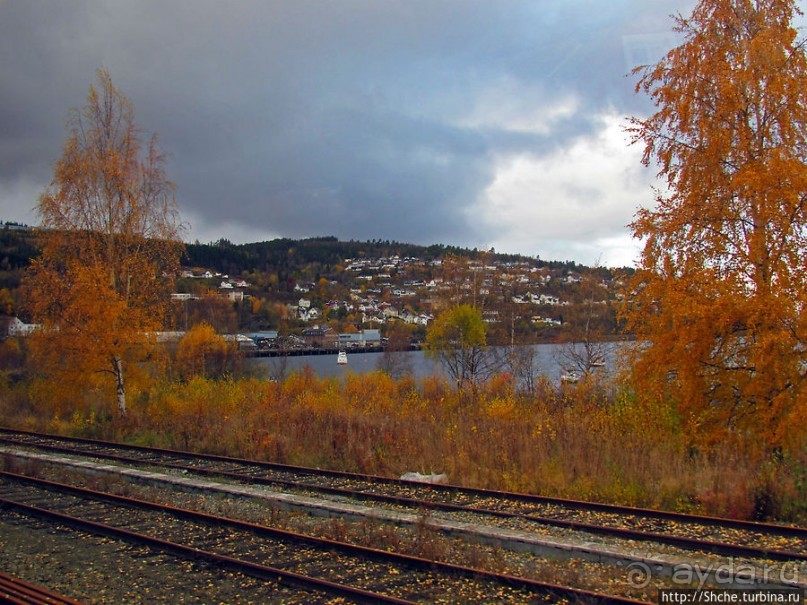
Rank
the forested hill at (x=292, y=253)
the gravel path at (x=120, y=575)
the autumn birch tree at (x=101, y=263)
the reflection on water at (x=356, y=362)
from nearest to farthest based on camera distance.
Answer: the gravel path at (x=120, y=575) < the autumn birch tree at (x=101, y=263) < the reflection on water at (x=356, y=362) < the forested hill at (x=292, y=253)

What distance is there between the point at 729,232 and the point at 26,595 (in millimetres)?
12819

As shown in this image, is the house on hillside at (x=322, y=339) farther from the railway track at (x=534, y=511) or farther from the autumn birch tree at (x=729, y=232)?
the autumn birch tree at (x=729, y=232)

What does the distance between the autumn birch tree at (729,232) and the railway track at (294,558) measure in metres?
6.83

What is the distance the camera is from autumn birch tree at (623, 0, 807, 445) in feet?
36.0

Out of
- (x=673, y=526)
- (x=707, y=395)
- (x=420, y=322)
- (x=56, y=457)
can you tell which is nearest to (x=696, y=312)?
(x=707, y=395)

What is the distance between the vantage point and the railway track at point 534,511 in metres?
7.77

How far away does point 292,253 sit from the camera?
15275 cm

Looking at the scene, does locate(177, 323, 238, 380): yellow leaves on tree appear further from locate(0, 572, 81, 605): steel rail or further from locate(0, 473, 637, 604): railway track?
locate(0, 572, 81, 605): steel rail

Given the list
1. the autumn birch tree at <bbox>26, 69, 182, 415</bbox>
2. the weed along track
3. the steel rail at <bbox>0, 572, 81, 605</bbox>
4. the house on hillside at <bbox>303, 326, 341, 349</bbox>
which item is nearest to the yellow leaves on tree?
the autumn birch tree at <bbox>26, 69, 182, 415</bbox>

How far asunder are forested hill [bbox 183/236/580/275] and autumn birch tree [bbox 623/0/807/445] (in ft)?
288

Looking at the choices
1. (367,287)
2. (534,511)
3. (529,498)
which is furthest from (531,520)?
(367,287)

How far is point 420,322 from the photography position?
283 feet

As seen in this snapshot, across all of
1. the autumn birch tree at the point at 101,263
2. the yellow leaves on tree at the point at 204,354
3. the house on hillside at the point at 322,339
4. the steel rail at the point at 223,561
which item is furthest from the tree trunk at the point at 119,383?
the house on hillside at the point at 322,339

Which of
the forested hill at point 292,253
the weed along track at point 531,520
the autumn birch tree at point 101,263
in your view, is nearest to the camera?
the weed along track at point 531,520
